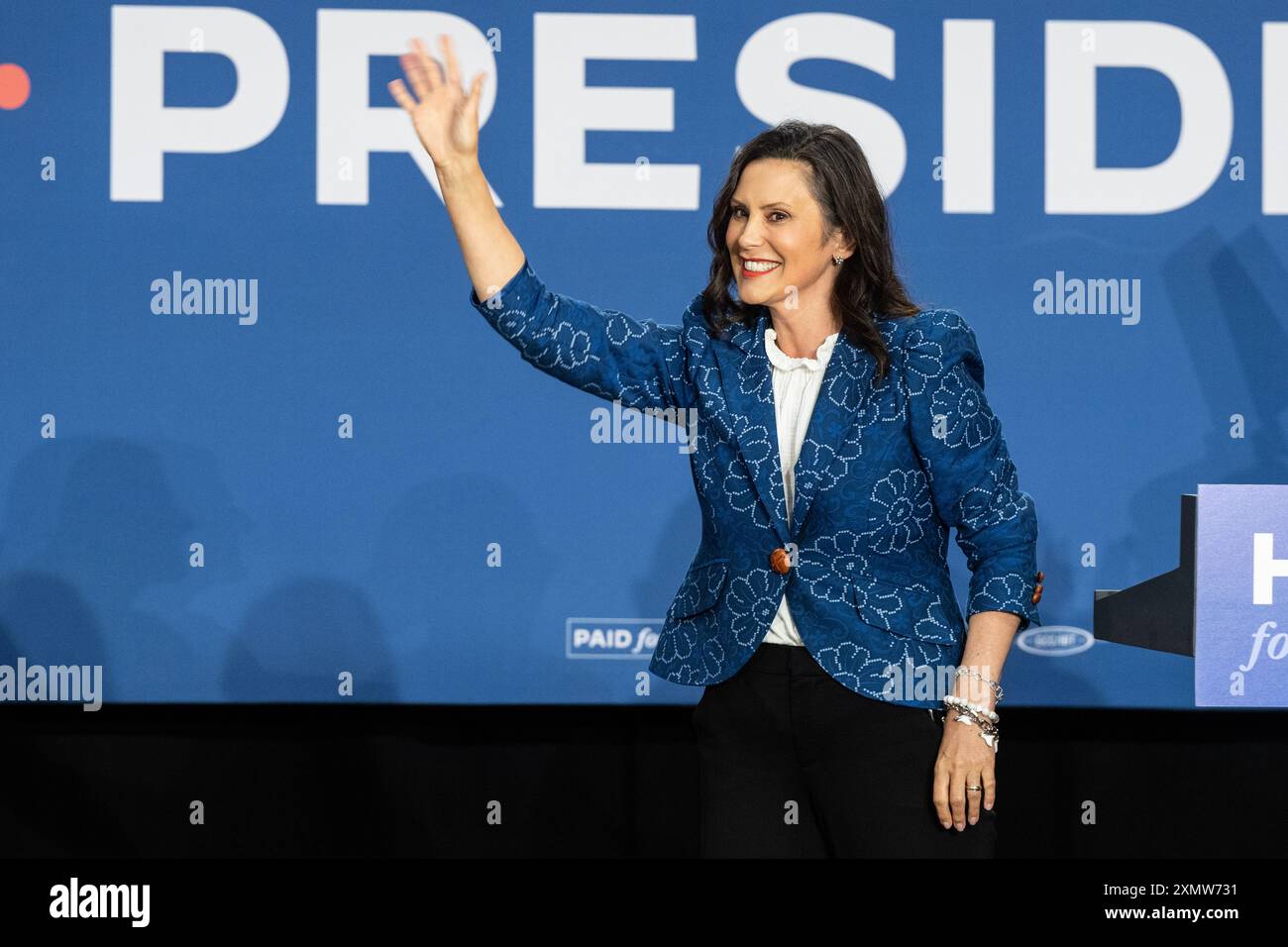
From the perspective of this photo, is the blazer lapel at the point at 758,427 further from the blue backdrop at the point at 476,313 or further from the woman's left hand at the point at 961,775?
the blue backdrop at the point at 476,313

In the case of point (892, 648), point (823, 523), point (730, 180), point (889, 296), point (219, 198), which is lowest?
point (892, 648)

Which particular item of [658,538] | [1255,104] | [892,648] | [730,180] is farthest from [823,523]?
[1255,104]

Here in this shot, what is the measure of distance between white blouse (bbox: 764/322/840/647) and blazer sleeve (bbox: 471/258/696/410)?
0.14 metres

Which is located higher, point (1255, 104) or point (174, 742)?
point (1255, 104)

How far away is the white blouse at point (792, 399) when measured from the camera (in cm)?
204

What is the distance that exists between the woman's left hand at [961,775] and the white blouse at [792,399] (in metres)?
0.28

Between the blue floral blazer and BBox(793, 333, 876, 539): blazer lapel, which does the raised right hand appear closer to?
the blue floral blazer

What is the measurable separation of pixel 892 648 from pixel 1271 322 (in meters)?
2.87

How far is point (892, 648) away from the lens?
1.95 metres

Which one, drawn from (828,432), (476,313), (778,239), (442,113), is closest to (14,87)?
(476,313)

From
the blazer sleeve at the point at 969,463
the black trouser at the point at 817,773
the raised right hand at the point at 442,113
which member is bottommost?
the black trouser at the point at 817,773

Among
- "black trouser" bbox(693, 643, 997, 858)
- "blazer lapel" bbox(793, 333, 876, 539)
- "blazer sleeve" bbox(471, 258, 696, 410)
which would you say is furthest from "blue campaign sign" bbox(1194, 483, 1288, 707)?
"blazer sleeve" bbox(471, 258, 696, 410)

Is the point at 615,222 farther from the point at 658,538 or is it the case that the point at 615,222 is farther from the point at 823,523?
the point at 823,523

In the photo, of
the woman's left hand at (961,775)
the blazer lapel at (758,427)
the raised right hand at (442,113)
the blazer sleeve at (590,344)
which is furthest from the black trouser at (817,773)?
the raised right hand at (442,113)
